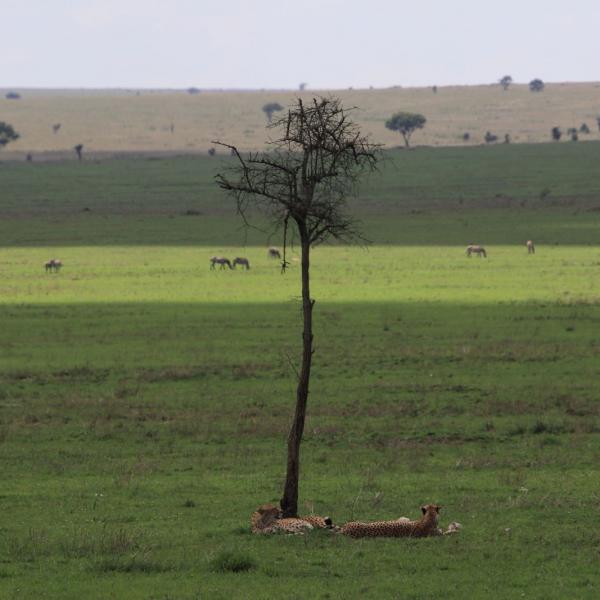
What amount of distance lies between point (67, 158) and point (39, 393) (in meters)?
109

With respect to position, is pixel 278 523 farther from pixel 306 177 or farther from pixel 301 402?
pixel 306 177

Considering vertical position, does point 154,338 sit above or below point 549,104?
below

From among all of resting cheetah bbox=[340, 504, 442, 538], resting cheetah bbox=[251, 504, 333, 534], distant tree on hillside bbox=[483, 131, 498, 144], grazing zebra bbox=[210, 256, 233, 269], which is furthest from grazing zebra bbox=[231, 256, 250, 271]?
distant tree on hillside bbox=[483, 131, 498, 144]

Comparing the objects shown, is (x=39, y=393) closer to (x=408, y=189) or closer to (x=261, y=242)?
(x=261, y=242)

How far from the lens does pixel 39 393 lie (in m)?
25.3

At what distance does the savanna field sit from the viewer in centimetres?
1250

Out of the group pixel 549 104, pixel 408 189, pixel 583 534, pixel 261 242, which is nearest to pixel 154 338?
pixel 583 534

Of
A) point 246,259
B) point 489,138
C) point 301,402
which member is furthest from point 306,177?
point 489,138

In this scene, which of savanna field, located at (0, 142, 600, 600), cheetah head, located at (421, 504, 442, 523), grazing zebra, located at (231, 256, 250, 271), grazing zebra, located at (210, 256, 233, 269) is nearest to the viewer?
savanna field, located at (0, 142, 600, 600)

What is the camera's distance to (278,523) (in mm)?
13812

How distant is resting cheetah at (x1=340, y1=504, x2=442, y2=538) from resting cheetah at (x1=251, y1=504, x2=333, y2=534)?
0.30 m

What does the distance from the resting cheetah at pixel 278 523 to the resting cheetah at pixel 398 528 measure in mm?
300

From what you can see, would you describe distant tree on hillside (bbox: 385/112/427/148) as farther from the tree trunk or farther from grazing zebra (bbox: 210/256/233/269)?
the tree trunk

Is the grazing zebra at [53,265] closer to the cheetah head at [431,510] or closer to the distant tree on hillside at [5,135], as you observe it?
the cheetah head at [431,510]
